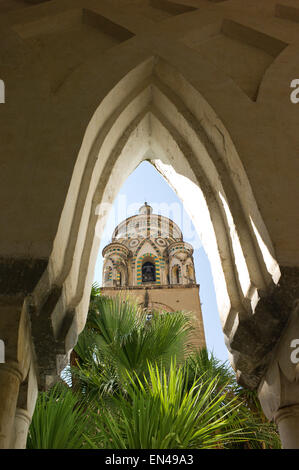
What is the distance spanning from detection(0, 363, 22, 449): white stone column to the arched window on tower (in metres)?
20.6

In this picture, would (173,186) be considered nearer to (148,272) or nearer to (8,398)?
(8,398)

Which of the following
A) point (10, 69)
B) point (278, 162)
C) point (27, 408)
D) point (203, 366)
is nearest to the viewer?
point (27, 408)

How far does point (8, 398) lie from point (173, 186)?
1.92 metres

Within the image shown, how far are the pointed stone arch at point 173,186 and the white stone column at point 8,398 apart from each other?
0.25 metres

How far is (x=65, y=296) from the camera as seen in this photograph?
168 centimetres

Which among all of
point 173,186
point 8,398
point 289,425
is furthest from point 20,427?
point 173,186

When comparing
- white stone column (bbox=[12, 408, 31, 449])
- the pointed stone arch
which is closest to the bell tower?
the pointed stone arch

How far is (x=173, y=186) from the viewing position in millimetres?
2885

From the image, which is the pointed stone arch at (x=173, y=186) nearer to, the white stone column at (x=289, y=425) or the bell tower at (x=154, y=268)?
the white stone column at (x=289, y=425)

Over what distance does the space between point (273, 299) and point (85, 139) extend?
120 centimetres

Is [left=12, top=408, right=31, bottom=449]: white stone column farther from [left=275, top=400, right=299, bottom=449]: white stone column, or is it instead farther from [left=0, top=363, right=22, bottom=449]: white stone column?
[left=275, top=400, right=299, bottom=449]: white stone column

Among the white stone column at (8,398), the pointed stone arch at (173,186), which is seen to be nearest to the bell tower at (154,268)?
the pointed stone arch at (173,186)

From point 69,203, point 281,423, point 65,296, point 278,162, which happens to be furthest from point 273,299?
point 69,203
